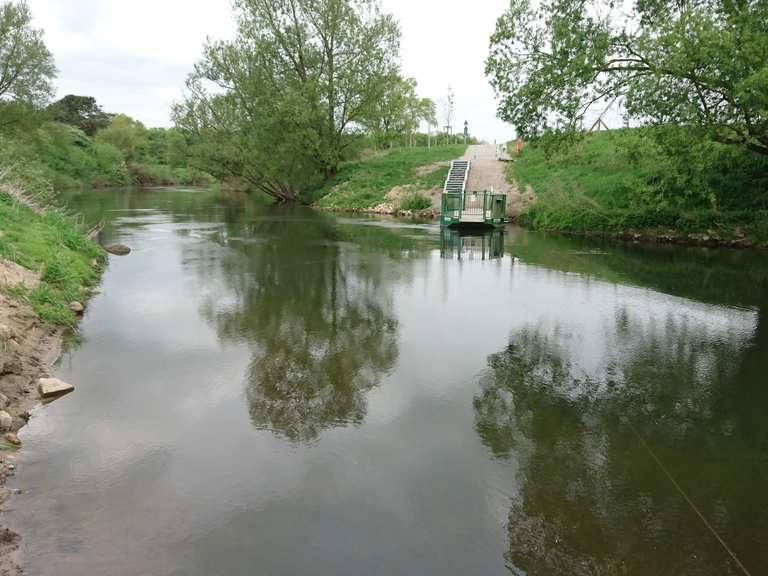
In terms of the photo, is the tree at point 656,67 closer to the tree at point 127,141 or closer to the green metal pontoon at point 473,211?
the green metal pontoon at point 473,211

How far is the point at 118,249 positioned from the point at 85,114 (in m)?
89.3

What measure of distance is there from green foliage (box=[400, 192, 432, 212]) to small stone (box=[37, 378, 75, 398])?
29.4m

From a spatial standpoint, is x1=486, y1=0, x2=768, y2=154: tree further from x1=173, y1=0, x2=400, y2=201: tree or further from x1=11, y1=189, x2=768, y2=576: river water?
x1=173, y1=0, x2=400, y2=201: tree

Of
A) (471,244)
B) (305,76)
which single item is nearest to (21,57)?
(305,76)

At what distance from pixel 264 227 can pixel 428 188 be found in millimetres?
14005

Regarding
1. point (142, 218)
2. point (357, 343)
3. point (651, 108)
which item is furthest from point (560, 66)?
point (142, 218)

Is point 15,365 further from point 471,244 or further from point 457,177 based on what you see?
point 457,177

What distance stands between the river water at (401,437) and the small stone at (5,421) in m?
0.23

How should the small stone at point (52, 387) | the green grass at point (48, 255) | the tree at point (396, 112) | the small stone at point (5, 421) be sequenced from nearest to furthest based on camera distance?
the small stone at point (5, 421)
the small stone at point (52, 387)
the green grass at point (48, 255)
the tree at point (396, 112)

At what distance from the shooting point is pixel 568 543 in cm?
438

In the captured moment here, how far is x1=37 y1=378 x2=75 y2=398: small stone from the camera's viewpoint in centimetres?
686

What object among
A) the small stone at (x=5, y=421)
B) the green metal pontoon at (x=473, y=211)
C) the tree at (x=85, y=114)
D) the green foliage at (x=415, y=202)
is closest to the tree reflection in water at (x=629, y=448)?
the small stone at (x=5, y=421)

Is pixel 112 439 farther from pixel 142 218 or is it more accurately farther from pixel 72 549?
pixel 142 218

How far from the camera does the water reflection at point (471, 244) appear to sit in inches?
735
